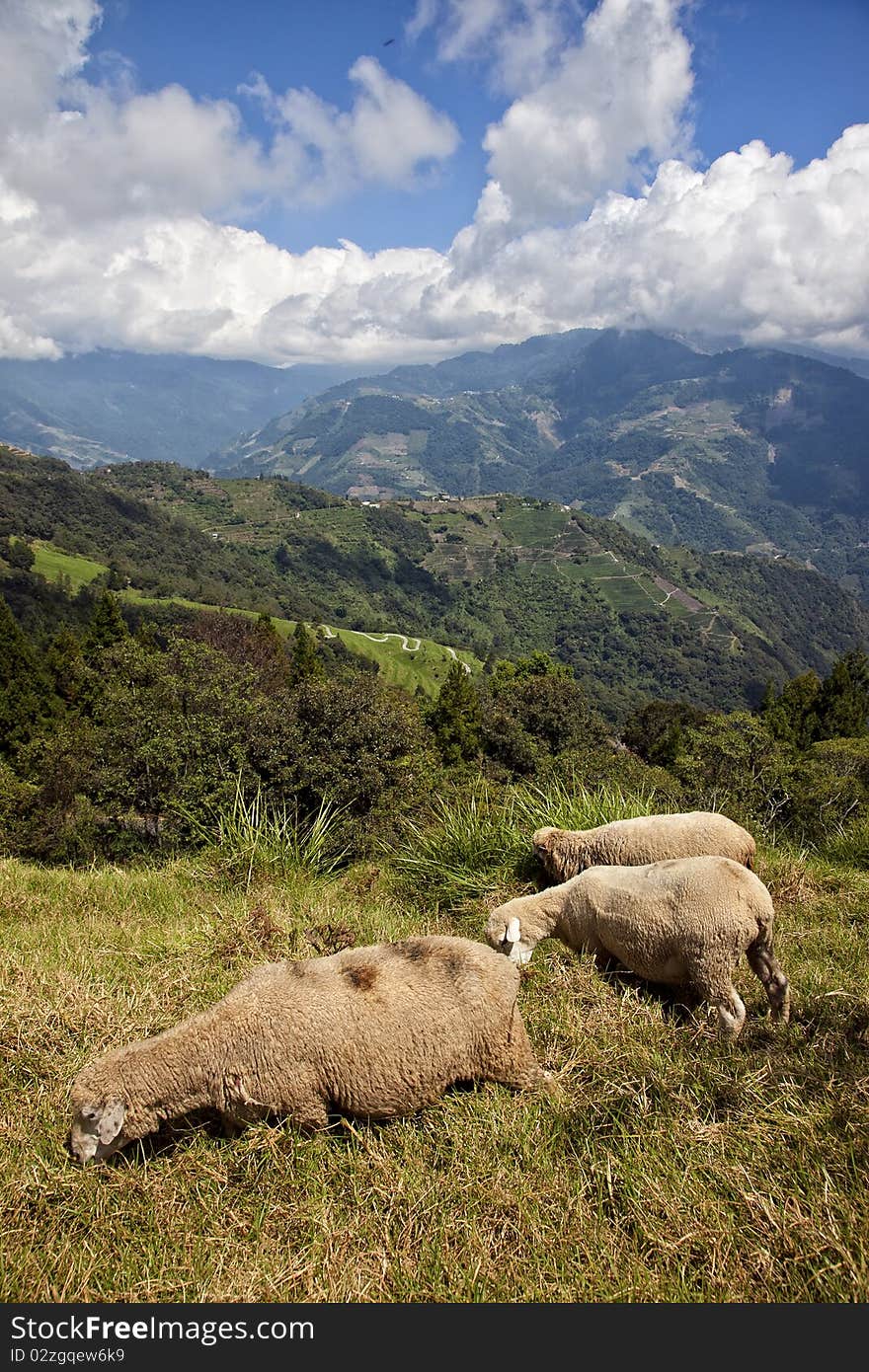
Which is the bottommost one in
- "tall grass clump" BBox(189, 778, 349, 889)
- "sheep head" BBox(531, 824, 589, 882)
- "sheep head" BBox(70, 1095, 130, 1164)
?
"tall grass clump" BBox(189, 778, 349, 889)

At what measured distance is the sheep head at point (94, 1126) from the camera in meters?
3.24

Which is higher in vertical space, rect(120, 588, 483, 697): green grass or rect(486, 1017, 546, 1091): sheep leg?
rect(486, 1017, 546, 1091): sheep leg

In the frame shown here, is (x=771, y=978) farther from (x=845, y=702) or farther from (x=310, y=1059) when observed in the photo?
(x=845, y=702)

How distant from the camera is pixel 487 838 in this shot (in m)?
6.66

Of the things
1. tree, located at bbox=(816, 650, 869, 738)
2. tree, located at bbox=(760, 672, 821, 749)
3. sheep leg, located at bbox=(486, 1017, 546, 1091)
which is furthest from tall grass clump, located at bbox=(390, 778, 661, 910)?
tree, located at bbox=(816, 650, 869, 738)

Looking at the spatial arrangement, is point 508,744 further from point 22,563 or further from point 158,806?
point 22,563

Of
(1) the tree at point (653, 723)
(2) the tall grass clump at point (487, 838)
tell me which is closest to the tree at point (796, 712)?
(1) the tree at point (653, 723)

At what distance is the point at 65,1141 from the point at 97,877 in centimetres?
401

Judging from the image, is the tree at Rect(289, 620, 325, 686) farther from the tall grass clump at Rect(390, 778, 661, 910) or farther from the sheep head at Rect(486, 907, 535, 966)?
the sheep head at Rect(486, 907, 535, 966)

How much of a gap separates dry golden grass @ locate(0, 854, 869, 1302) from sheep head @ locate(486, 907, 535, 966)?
16cm

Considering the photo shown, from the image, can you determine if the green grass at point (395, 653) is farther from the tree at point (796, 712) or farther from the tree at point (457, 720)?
the tree at point (796, 712)

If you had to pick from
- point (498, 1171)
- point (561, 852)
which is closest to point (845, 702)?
point (561, 852)

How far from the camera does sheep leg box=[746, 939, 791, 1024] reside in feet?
13.7

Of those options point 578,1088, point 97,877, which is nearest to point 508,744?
point 97,877
